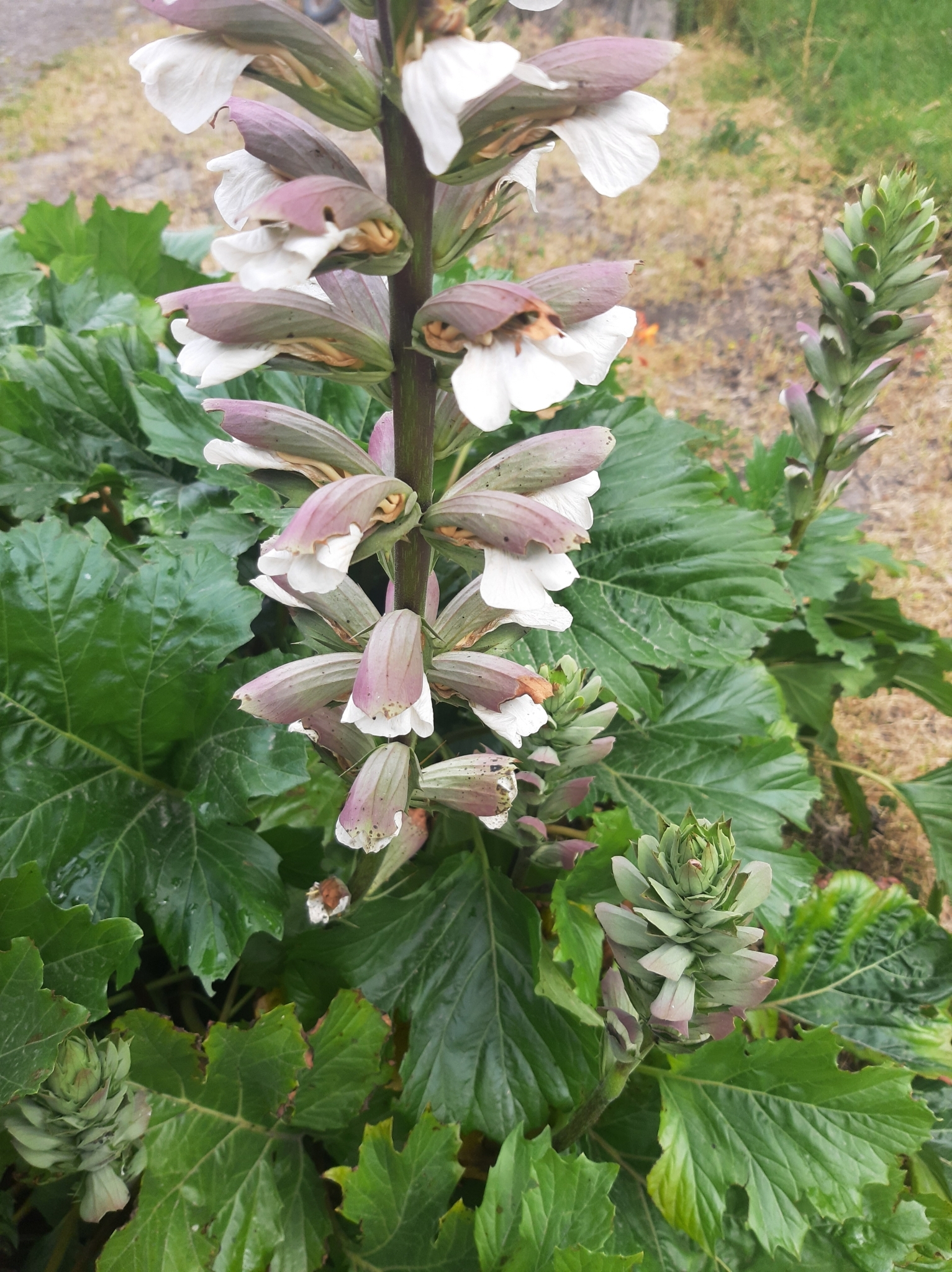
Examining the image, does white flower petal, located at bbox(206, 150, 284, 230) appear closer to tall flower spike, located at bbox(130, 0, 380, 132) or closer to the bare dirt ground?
tall flower spike, located at bbox(130, 0, 380, 132)

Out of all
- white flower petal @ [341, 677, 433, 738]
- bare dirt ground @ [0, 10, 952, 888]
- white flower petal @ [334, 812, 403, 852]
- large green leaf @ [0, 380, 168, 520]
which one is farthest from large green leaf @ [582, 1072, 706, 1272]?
large green leaf @ [0, 380, 168, 520]

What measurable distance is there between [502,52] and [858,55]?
21.2 ft

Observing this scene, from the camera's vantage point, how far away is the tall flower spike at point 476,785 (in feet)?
3.29

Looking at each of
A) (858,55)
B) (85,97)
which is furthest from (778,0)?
(85,97)

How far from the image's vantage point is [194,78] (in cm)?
65

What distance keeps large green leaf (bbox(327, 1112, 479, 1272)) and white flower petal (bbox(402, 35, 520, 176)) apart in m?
1.16

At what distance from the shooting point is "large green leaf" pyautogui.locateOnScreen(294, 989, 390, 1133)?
4.04ft

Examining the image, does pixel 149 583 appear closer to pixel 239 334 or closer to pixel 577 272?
pixel 239 334

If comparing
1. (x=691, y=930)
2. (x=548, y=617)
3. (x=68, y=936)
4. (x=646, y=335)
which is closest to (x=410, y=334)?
Answer: (x=548, y=617)

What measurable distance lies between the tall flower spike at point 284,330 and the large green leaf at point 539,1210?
99cm

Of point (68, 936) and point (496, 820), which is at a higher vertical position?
point (496, 820)

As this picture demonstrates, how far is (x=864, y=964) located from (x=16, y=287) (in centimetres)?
233

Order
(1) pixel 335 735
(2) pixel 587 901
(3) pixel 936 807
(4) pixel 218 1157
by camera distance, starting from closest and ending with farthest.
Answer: (1) pixel 335 735, (4) pixel 218 1157, (2) pixel 587 901, (3) pixel 936 807

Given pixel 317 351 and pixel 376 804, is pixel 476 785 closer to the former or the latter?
pixel 376 804
